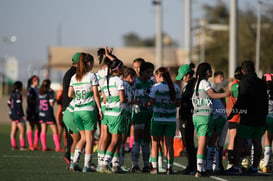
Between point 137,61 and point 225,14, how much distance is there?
72.6 m

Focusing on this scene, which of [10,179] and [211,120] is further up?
[211,120]

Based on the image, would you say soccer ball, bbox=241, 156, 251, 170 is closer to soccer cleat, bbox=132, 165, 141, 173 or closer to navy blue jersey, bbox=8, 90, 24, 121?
soccer cleat, bbox=132, 165, 141, 173

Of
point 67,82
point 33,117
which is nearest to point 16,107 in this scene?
point 33,117

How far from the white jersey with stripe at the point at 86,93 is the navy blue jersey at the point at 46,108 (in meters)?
8.17

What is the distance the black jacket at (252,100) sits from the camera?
15.6m

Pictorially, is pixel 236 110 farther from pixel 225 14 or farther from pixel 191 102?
pixel 225 14

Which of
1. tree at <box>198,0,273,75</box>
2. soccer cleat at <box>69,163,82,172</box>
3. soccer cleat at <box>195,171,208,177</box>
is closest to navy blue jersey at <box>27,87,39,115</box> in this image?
soccer cleat at <box>69,163,82,172</box>

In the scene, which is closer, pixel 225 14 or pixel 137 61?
pixel 137 61

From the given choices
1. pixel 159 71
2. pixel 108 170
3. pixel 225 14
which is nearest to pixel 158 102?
pixel 159 71

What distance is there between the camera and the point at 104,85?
1562cm

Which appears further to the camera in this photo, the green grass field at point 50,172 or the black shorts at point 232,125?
the black shorts at point 232,125

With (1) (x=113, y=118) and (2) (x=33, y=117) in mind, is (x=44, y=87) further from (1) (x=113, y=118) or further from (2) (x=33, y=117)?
(1) (x=113, y=118)

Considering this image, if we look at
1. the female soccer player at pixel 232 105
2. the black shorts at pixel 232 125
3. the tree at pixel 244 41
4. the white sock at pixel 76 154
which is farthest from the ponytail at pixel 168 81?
the tree at pixel 244 41

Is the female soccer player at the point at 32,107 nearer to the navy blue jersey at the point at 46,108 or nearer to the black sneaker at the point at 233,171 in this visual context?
the navy blue jersey at the point at 46,108
